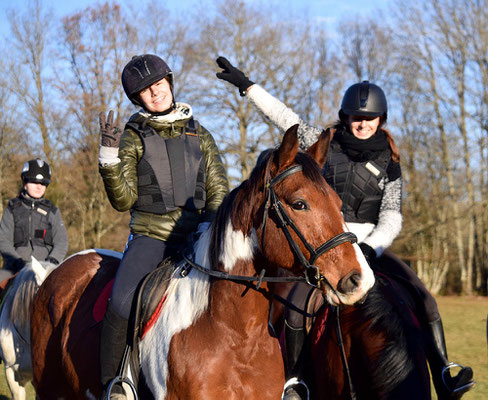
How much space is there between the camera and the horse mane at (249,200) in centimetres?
306

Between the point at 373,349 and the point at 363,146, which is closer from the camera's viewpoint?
the point at 373,349

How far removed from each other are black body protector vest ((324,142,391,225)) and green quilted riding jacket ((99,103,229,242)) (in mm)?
1073

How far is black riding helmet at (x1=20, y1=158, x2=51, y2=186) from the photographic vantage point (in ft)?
25.6

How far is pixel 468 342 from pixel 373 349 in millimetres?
9712

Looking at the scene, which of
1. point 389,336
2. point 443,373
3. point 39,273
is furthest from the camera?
point 39,273

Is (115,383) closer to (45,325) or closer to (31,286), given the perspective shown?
(45,325)

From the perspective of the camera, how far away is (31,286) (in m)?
5.24

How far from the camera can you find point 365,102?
15.2 ft

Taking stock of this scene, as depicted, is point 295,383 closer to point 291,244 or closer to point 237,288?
point 237,288

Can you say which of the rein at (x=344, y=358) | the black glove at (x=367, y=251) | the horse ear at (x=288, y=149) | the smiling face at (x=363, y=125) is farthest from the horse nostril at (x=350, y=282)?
the smiling face at (x=363, y=125)

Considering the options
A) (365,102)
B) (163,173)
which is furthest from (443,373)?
(163,173)

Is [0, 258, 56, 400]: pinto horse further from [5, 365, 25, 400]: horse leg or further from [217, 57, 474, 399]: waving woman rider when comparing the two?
[217, 57, 474, 399]: waving woman rider

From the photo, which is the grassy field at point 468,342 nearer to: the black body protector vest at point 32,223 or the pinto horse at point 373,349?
the black body protector vest at point 32,223

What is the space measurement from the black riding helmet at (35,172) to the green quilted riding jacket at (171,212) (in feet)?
14.5
